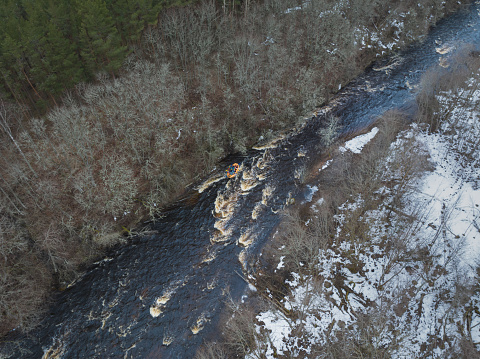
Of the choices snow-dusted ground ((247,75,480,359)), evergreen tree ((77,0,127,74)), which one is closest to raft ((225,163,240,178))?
Result: snow-dusted ground ((247,75,480,359))

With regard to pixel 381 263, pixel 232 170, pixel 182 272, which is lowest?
pixel 381 263

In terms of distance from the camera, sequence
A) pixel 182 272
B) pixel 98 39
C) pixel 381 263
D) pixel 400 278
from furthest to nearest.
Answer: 1. pixel 98 39
2. pixel 182 272
3. pixel 381 263
4. pixel 400 278

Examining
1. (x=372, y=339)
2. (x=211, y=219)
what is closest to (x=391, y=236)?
(x=372, y=339)

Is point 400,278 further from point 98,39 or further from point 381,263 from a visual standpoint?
point 98,39

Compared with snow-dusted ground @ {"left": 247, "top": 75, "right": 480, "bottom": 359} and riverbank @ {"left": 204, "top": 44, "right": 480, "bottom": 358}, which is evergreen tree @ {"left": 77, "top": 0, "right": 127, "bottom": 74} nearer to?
riverbank @ {"left": 204, "top": 44, "right": 480, "bottom": 358}

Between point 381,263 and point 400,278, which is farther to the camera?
point 381,263

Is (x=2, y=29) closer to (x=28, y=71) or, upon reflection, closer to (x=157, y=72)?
(x=28, y=71)

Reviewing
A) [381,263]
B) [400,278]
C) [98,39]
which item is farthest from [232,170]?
[98,39]

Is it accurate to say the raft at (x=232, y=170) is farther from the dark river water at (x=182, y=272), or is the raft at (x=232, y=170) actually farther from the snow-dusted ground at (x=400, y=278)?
the snow-dusted ground at (x=400, y=278)
